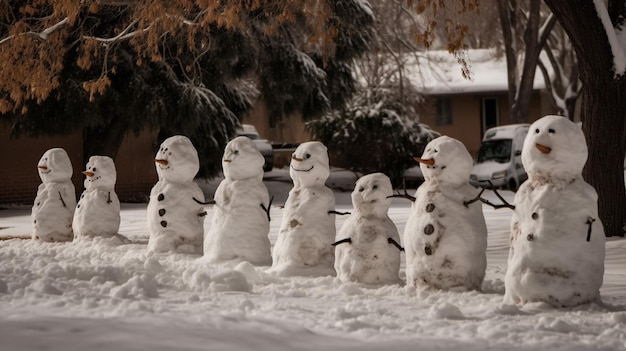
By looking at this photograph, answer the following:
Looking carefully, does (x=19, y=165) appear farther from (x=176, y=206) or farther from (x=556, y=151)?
(x=556, y=151)

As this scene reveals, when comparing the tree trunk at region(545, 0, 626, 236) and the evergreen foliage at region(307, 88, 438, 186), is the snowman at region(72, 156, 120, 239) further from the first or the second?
the evergreen foliage at region(307, 88, 438, 186)

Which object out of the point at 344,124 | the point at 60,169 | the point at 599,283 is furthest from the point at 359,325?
the point at 344,124

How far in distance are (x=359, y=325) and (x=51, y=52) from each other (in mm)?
9725

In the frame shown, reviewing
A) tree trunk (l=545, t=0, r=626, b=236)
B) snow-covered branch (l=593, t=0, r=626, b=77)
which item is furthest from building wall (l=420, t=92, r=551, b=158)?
snow-covered branch (l=593, t=0, r=626, b=77)

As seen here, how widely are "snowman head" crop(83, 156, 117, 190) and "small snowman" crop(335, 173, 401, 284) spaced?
175 inches

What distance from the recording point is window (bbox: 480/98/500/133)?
110 feet

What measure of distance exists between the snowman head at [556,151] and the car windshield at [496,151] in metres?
Answer: 16.5

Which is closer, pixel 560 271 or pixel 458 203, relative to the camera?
pixel 560 271

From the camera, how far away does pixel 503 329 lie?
5855 millimetres

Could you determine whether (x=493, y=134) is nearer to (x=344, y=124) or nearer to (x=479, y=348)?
(x=344, y=124)

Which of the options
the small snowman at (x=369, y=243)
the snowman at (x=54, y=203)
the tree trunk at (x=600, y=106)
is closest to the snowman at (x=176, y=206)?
the snowman at (x=54, y=203)

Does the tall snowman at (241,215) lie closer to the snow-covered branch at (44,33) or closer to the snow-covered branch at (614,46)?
the snow-covered branch at (614,46)

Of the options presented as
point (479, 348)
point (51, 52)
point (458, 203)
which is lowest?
point (479, 348)

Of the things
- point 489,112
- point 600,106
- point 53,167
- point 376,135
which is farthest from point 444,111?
point 53,167
